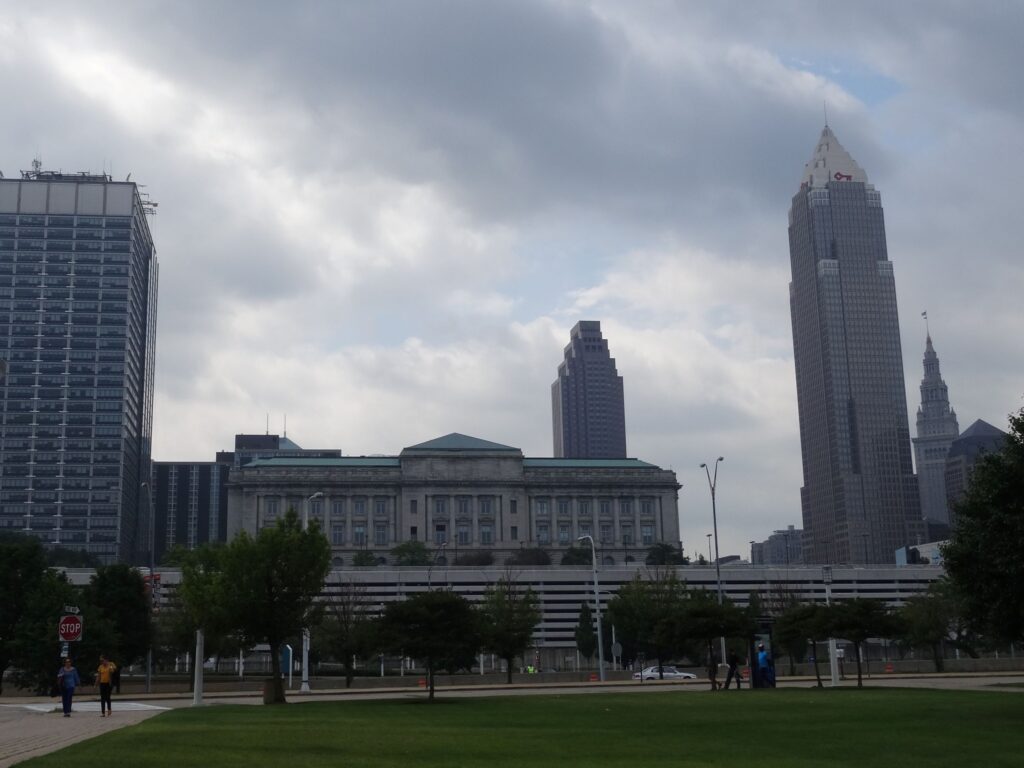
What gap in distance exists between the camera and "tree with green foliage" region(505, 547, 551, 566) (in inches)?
6880

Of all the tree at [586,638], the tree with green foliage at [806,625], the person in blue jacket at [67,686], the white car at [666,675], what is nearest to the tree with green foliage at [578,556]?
the tree at [586,638]

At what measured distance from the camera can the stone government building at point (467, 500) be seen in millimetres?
188125

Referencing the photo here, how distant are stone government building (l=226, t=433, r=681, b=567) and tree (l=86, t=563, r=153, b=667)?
345 ft

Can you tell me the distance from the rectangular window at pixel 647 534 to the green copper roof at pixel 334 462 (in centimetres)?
4260

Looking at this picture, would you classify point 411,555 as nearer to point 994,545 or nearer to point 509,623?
point 509,623

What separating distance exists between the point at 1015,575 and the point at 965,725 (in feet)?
22.2

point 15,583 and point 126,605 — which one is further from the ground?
point 15,583

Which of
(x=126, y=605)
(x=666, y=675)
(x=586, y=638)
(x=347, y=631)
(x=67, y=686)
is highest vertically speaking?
(x=126, y=605)

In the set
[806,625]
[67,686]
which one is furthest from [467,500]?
[67,686]

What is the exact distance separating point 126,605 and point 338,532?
110 m

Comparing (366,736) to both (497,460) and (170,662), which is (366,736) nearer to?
(170,662)

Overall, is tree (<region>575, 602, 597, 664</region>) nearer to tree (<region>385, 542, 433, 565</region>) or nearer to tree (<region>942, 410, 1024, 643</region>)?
tree (<region>385, 542, 433, 565</region>)

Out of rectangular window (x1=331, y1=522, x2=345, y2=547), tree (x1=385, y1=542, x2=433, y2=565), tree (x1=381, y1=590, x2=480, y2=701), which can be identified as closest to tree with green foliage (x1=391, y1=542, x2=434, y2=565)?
tree (x1=385, y1=542, x2=433, y2=565)

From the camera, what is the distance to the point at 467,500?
628ft
